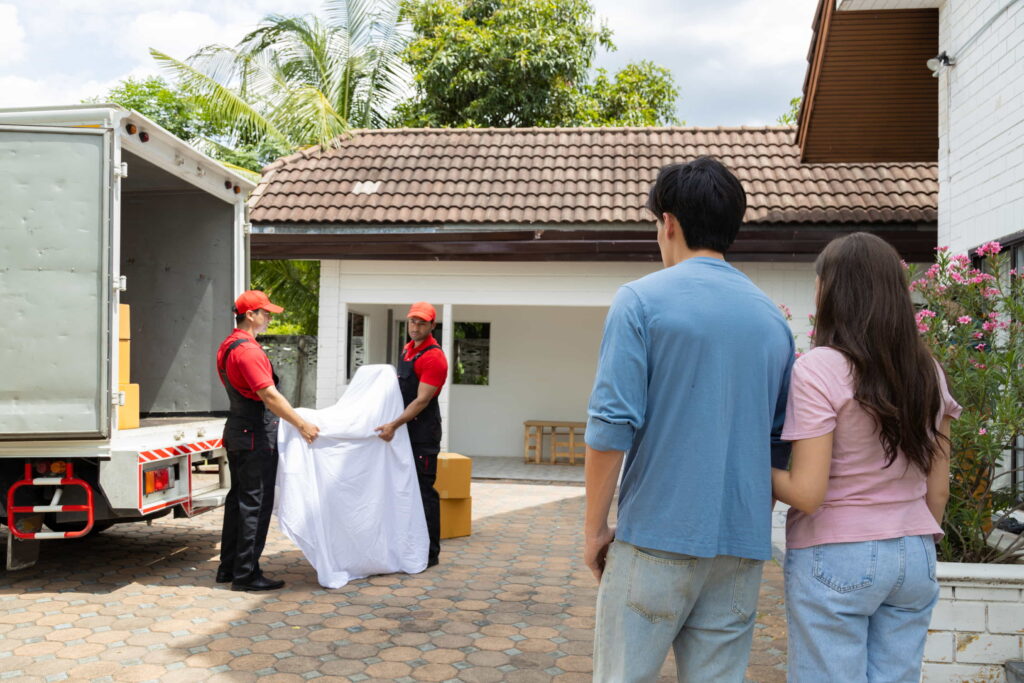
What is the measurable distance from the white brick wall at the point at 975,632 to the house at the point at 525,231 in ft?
24.8

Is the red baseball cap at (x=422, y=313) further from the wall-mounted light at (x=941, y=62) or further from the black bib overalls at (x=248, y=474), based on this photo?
the wall-mounted light at (x=941, y=62)

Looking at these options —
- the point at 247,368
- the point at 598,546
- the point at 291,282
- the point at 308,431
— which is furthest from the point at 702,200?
the point at 291,282

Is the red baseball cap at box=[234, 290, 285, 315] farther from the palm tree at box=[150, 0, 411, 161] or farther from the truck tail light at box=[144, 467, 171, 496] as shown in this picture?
the palm tree at box=[150, 0, 411, 161]

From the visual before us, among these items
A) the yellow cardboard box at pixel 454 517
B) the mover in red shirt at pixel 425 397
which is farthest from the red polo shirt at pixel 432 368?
the yellow cardboard box at pixel 454 517

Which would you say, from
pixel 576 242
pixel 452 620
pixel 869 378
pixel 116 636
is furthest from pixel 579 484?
pixel 869 378

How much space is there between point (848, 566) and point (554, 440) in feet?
37.0

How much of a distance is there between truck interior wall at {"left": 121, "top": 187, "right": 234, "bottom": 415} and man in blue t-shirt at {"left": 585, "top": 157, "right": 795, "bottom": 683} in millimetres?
5856

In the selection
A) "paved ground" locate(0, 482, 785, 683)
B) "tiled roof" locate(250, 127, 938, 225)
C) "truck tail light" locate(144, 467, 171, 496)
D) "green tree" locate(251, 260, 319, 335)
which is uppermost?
"tiled roof" locate(250, 127, 938, 225)

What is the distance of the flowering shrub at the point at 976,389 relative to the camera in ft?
13.2

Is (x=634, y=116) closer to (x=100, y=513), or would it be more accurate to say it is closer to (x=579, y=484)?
(x=579, y=484)

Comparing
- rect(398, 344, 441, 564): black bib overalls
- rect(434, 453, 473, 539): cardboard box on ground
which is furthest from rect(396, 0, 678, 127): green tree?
rect(398, 344, 441, 564): black bib overalls

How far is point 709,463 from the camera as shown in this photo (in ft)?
6.82

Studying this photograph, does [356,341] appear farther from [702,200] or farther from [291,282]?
[702,200]

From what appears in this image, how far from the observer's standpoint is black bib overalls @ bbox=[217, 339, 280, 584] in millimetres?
5586
